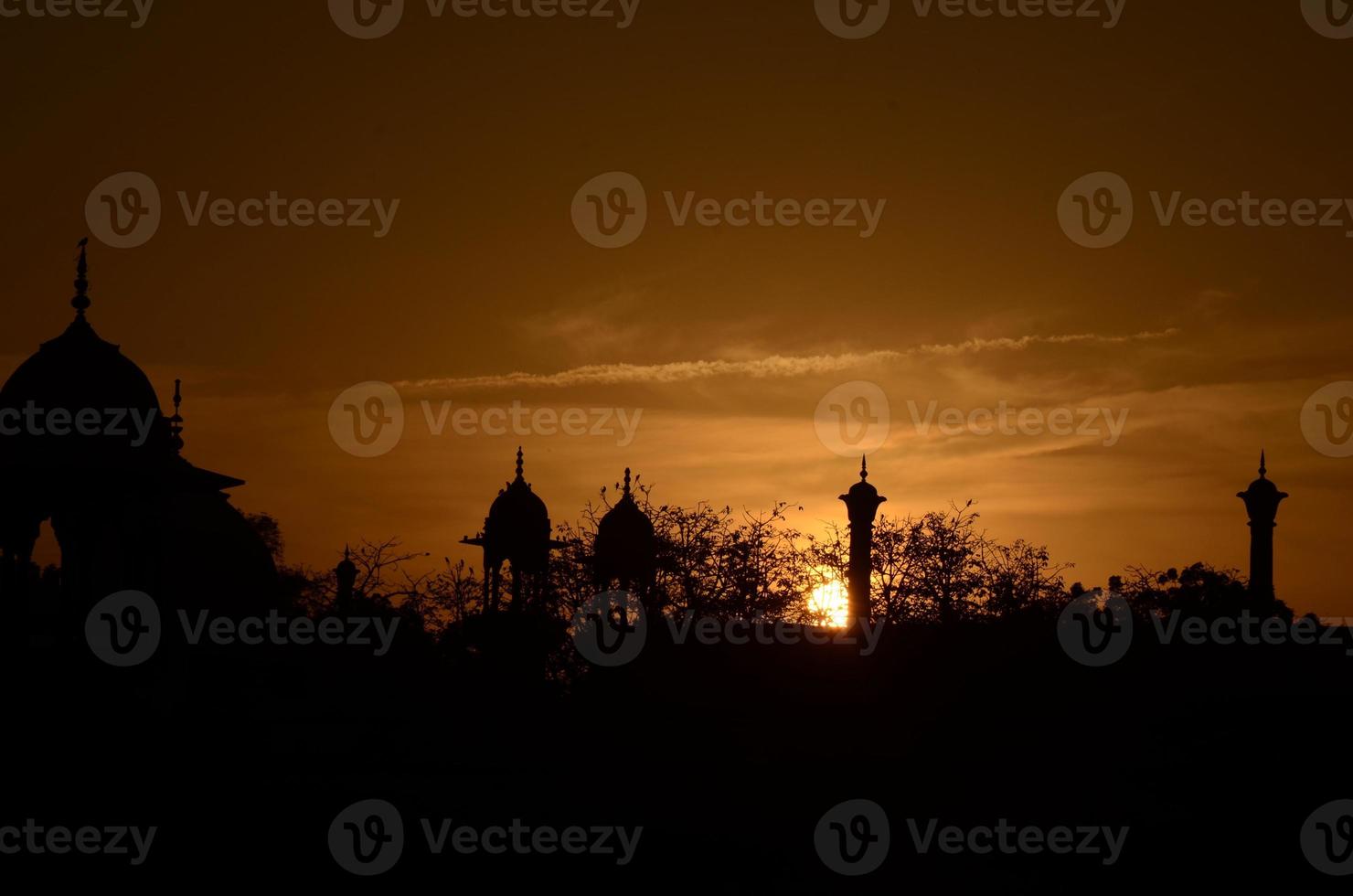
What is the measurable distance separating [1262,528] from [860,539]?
1154cm

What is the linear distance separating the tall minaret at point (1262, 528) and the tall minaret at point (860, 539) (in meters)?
10.6

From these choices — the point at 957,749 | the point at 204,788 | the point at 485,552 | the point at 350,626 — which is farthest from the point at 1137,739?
the point at 485,552

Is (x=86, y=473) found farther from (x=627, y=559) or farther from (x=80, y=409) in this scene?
(x=627, y=559)

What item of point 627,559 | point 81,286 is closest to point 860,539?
point 627,559

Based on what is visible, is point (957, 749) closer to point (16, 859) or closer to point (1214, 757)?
point (1214, 757)

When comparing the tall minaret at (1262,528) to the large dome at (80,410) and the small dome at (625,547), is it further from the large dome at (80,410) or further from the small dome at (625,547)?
the large dome at (80,410)

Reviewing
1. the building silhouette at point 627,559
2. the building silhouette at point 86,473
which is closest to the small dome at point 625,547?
the building silhouette at point 627,559

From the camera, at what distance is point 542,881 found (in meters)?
21.2

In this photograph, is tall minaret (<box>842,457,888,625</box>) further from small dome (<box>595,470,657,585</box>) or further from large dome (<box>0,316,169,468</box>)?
large dome (<box>0,316,169,468</box>)

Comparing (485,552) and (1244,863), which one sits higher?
(485,552)

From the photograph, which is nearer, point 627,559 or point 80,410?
point 80,410

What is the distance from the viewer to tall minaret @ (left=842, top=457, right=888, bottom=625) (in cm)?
4225

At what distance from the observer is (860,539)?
42.9 meters

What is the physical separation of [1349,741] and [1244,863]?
4904 mm
